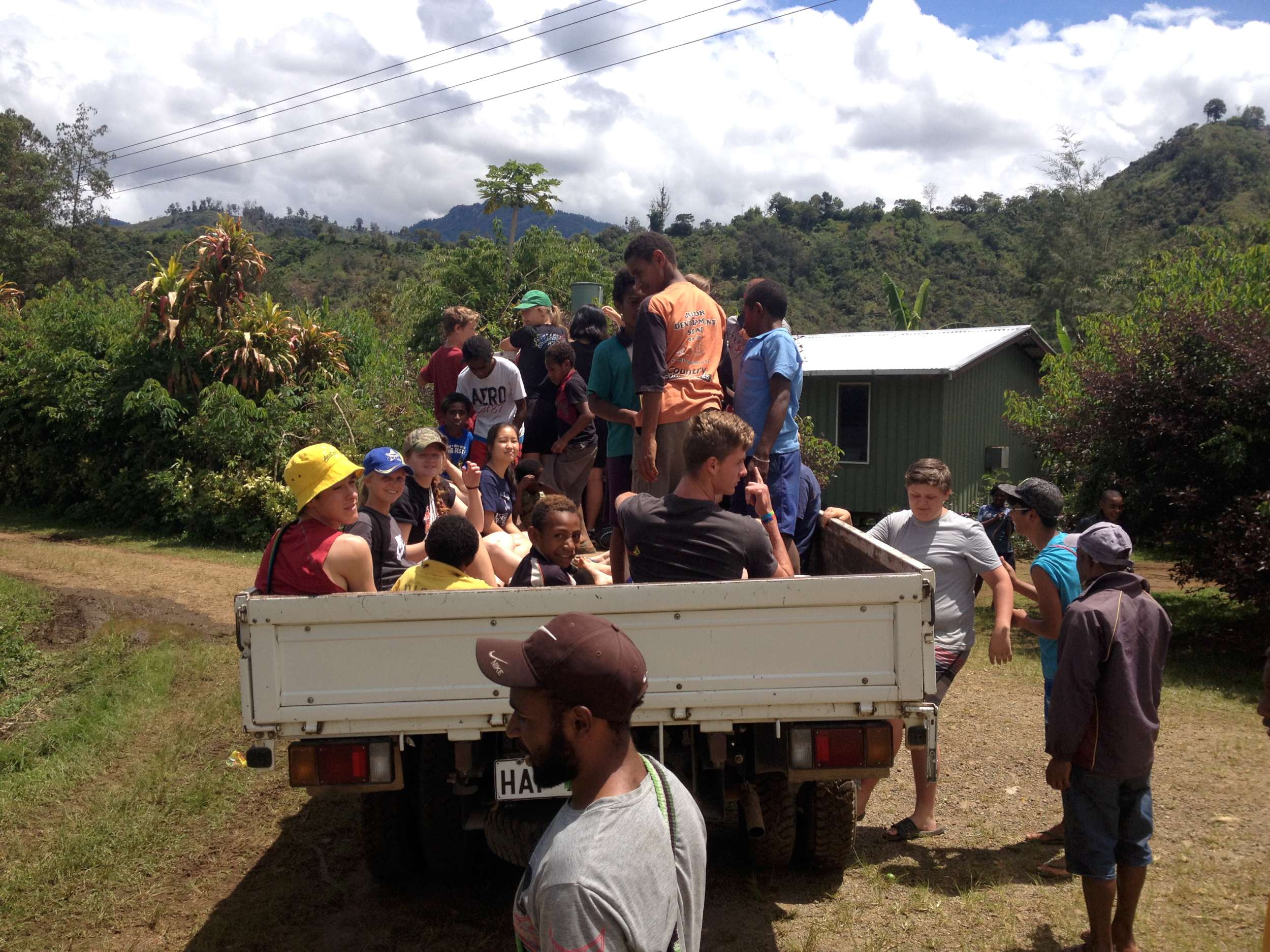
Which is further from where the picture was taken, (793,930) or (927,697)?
(793,930)

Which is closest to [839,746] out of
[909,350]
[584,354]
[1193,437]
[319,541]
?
[319,541]

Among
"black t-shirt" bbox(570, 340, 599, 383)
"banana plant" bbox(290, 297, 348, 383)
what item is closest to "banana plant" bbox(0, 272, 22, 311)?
"banana plant" bbox(290, 297, 348, 383)

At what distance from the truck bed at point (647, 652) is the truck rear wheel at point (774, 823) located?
73cm

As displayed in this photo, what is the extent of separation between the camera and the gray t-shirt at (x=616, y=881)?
5.10ft

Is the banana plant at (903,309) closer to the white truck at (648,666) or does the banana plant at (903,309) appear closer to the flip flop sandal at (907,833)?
the flip flop sandal at (907,833)

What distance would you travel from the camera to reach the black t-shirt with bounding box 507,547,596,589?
4359 mm

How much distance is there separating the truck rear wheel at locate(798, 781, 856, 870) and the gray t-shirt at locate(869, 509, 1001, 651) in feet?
2.97

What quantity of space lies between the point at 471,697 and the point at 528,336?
4.38 metres

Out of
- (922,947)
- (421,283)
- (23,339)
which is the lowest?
(922,947)

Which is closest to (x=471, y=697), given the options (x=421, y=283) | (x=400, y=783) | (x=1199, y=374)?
(x=400, y=783)

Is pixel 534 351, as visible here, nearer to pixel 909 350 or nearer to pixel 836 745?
pixel 836 745

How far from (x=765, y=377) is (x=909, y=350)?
16.6m

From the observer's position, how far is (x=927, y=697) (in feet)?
11.9

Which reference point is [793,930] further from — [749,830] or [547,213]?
[547,213]
